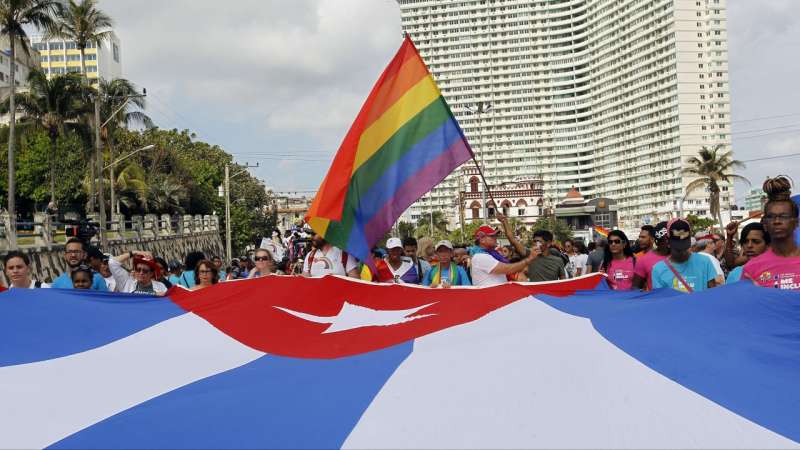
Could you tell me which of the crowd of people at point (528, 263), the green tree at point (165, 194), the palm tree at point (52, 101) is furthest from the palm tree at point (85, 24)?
the crowd of people at point (528, 263)

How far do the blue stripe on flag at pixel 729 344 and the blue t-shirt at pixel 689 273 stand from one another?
1338mm

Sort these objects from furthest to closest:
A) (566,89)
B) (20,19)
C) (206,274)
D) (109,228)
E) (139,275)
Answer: (566,89) → (109,228) → (20,19) → (139,275) → (206,274)

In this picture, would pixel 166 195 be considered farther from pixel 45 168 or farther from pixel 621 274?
pixel 621 274

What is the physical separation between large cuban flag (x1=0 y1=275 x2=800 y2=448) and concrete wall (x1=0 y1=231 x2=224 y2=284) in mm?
13872

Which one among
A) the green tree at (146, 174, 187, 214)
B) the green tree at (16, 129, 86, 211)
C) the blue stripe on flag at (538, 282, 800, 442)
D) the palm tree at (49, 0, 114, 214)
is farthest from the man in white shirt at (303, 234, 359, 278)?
the green tree at (146, 174, 187, 214)

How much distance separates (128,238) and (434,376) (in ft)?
138

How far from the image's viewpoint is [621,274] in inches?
303

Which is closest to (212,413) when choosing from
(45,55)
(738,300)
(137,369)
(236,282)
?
(137,369)

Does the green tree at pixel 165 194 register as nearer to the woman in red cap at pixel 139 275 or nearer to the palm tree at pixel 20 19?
the palm tree at pixel 20 19

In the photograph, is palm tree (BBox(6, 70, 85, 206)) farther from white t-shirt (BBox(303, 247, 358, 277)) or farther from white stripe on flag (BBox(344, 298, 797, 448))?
white stripe on flag (BBox(344, 298, 797, 448))

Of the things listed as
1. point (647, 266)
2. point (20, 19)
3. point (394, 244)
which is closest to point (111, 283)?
point (394, 244)

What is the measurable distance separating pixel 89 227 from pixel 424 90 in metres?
4.25

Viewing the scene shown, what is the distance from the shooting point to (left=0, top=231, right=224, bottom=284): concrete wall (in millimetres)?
29469

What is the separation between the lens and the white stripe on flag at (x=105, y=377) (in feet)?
13.3
